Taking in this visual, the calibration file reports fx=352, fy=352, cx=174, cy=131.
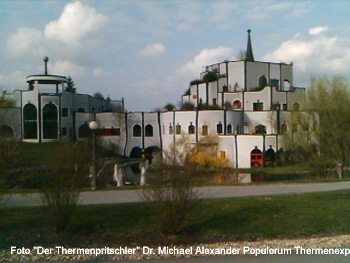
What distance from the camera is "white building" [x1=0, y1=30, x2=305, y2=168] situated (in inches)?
1438

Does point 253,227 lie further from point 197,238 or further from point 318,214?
point 318,214

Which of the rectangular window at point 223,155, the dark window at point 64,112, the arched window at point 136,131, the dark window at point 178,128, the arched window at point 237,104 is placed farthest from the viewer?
the arched window at point 237,104

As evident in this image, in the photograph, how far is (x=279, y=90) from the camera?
45.0 metres

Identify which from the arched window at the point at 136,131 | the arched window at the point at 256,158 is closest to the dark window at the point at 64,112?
the arched window at the point at 136,131

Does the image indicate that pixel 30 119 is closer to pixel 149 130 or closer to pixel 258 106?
pixel 149 130

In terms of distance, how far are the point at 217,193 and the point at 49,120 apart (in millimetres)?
34051

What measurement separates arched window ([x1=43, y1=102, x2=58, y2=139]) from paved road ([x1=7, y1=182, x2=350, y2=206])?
31.1 m

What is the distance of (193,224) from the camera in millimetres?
9016

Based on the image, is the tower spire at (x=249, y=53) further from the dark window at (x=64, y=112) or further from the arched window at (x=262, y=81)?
the dark window at (x=64, y=112)

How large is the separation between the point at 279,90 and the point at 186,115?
14013 mm

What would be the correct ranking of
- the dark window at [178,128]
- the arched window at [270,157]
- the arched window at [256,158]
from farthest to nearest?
1. the dark window at [178,128]
2. the arched window at [270,157]
3. the arched window at [256,158]

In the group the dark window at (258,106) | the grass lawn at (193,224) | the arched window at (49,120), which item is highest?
the dark window at (258,106)

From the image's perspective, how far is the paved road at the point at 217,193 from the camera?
11.6m

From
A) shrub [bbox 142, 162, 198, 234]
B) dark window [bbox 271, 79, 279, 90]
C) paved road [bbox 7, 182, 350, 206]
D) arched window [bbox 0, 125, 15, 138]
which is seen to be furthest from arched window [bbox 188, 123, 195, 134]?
shrub [bbox 142, 162, 198, 234]
